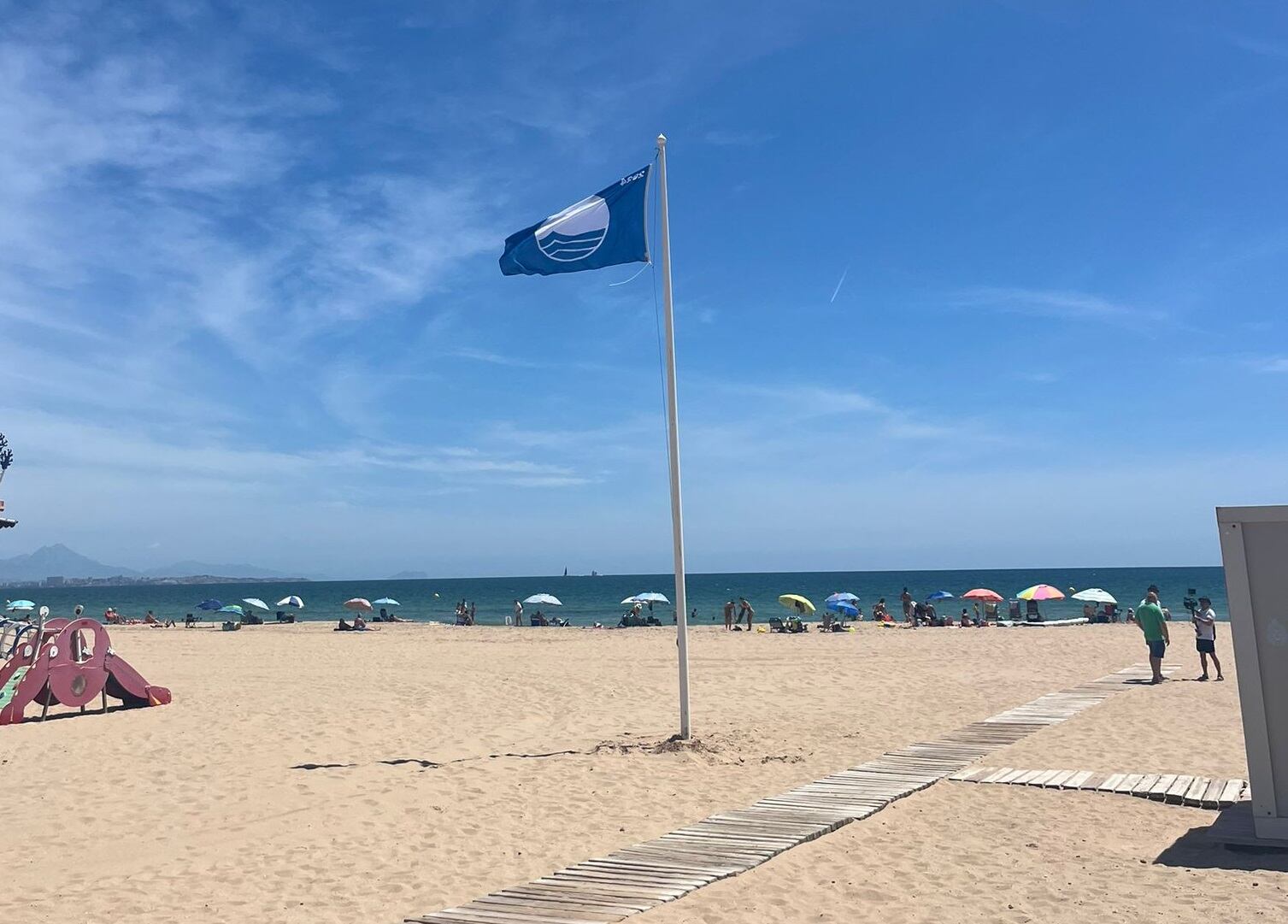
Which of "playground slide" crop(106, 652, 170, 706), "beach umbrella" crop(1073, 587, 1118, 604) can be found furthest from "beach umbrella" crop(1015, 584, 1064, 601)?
"playground slide" crop(106, 652, 170, 706)

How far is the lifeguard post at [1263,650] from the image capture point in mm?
6355

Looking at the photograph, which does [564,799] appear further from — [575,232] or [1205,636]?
[1205,636]

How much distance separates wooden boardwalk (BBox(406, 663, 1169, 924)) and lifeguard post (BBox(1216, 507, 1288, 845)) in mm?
2818

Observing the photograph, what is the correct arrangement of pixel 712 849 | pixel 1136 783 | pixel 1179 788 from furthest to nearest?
pixel 1136 783 < pixel 1179 788 < pixel 712 849

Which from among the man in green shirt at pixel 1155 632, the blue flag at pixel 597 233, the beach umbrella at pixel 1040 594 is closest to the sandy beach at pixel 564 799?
the man in green shirt at pixel 1155 632

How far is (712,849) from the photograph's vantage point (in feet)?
22.3

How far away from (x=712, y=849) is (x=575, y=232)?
21.6ft

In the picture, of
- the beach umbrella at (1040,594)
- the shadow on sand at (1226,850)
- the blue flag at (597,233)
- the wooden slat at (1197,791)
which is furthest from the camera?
the beach umbrella at (1040,594)

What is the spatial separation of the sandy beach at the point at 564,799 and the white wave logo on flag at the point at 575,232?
18.5 ft

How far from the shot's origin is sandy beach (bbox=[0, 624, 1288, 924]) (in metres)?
5.91

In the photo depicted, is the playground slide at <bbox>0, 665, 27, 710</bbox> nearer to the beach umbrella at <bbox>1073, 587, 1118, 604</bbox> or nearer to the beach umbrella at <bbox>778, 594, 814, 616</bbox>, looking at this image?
the beach umbrella at <bbox>778, 594, 814, 616</bbox>

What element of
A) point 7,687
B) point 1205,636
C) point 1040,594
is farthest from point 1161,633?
point 1040,594

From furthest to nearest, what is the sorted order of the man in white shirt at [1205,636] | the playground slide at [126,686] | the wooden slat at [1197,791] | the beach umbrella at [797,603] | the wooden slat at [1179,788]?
1. the beach umbrella at [797,603]
2. the man in white shirt at [1205,636]
3. the playground slide at [126,686]
4. the wooden slat at [1179,788]
5. the wooden slat at [1197,791]

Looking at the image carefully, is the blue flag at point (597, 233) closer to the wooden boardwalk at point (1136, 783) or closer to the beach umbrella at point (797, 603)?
the wooden boardwalk at point (1136, 783)
